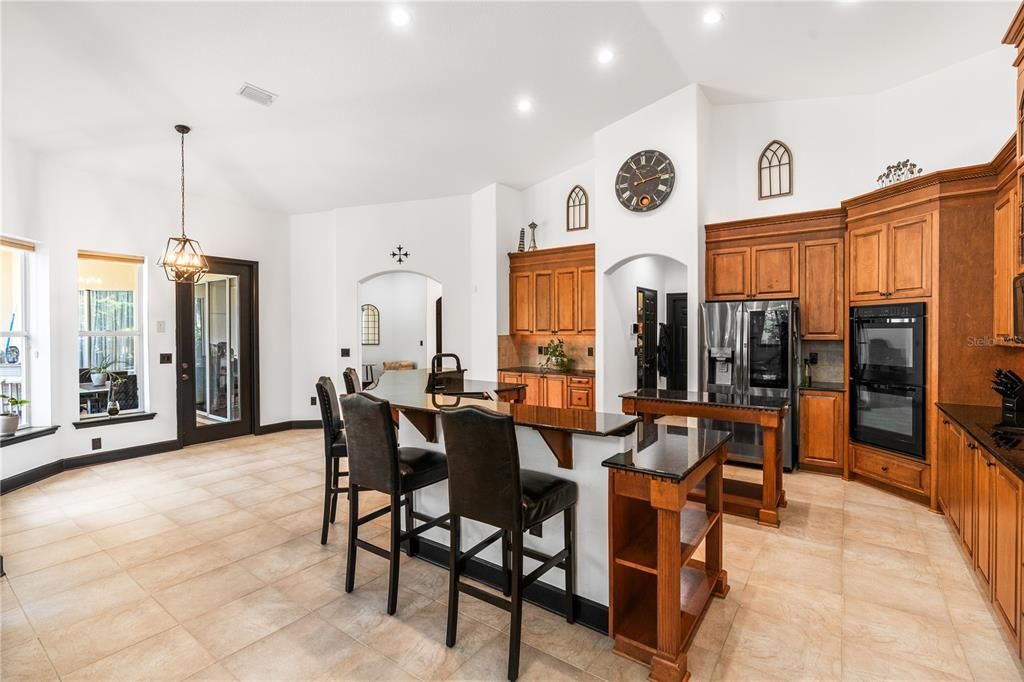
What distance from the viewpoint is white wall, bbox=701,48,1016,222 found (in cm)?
407

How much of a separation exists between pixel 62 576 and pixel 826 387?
19.5 ft

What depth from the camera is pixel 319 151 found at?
5.47 metres

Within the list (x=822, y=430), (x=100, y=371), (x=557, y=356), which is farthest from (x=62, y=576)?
(x=822, y=430)

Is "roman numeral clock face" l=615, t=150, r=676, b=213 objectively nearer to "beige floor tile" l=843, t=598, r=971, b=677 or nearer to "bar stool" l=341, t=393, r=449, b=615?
"bar stool" l=341, t=393, r=449, b=615

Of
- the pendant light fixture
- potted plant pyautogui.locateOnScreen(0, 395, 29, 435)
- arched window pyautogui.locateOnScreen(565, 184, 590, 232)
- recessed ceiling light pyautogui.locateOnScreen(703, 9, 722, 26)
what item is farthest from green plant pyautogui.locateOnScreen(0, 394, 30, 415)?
recessed ceiling light pyautogui.locateOnScreen(703, 9, 722, 26)

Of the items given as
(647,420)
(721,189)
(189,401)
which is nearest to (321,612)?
(647,420)

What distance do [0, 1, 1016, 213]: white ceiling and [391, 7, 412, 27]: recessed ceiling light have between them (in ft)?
0.16

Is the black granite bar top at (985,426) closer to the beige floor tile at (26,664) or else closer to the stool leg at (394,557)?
the stool leg at (394,557)

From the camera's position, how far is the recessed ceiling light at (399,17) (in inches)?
139

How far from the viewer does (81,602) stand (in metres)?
2.60

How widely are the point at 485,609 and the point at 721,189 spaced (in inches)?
193

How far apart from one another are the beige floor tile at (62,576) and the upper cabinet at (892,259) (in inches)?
231

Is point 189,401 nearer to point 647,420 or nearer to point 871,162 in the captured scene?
point 647,420

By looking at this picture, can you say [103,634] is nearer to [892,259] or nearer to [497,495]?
[497,495]
